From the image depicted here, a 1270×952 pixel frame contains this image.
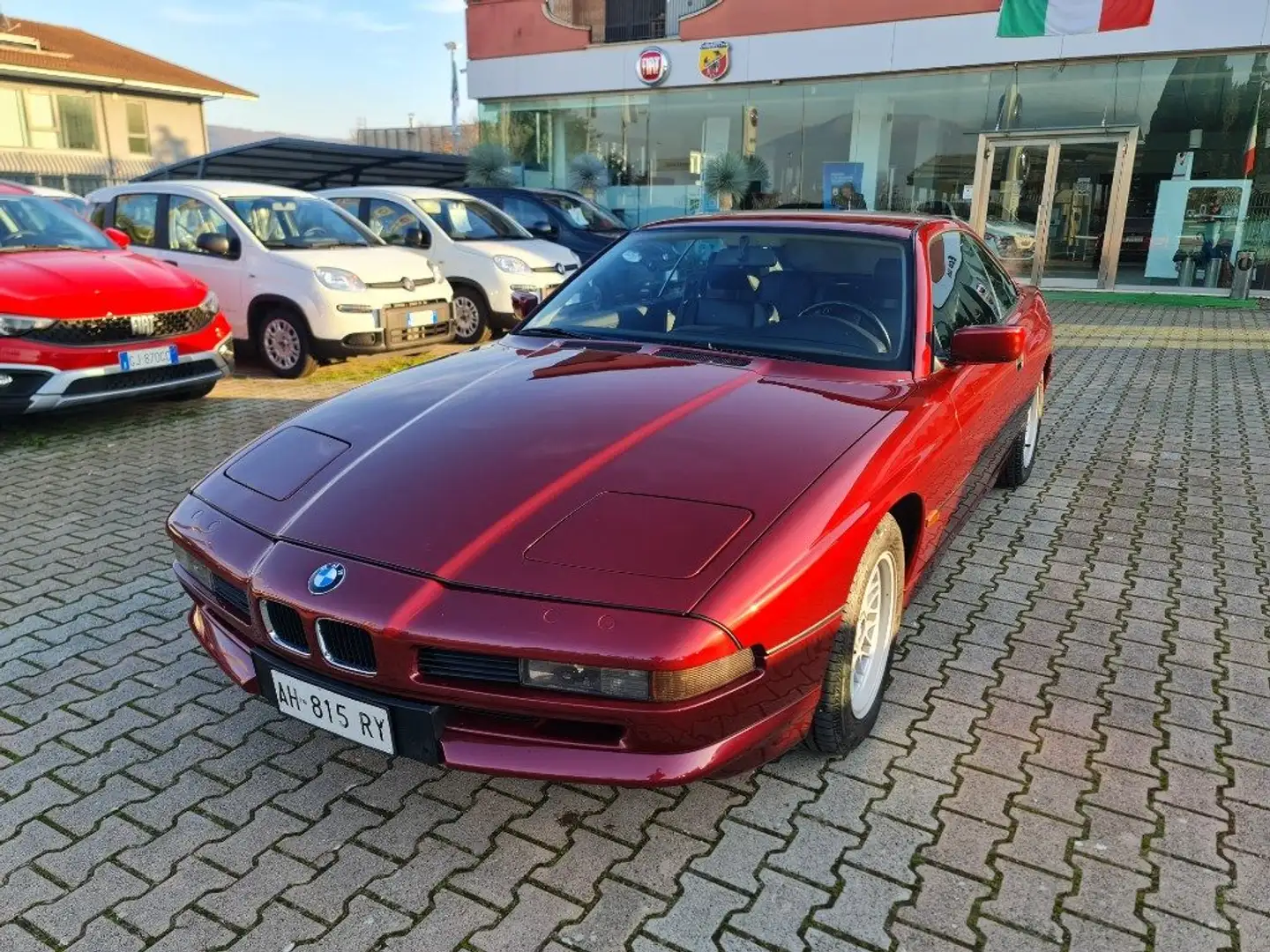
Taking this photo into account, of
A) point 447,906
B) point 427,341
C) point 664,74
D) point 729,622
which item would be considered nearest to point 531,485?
point 729,622

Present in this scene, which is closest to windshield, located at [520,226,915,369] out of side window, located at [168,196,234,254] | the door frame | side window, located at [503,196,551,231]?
side window, located at [168,196,234,254]

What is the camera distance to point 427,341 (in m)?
8.53

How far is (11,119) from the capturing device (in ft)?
91.6

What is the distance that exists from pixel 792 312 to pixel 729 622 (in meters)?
1.83

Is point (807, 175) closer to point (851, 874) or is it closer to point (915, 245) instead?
point (915, 245)

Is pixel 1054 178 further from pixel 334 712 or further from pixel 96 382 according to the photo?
pixel 334 712

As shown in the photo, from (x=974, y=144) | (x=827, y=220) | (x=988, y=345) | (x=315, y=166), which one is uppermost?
(x=974, y=144)

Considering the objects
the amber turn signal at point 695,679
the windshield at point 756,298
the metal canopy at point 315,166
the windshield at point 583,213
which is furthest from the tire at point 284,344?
the metal canopy at point 315,166

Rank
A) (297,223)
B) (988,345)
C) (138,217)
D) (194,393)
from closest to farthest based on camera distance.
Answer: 1. (988,345)
2. (194,393)
3. (138,217)
4. (297,223)

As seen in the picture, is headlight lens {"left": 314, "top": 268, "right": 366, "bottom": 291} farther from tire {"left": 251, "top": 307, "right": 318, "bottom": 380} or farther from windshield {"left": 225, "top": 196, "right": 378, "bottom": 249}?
windshield {"left": 225, "top": 196, "right": 378, "bottom": 249}

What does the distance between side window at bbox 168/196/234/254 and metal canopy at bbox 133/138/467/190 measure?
21.4 feet

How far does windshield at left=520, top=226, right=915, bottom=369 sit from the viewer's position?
3.38 meters

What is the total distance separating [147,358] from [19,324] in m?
0.77

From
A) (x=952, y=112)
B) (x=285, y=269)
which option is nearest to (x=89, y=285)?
(x=285, y=269)
